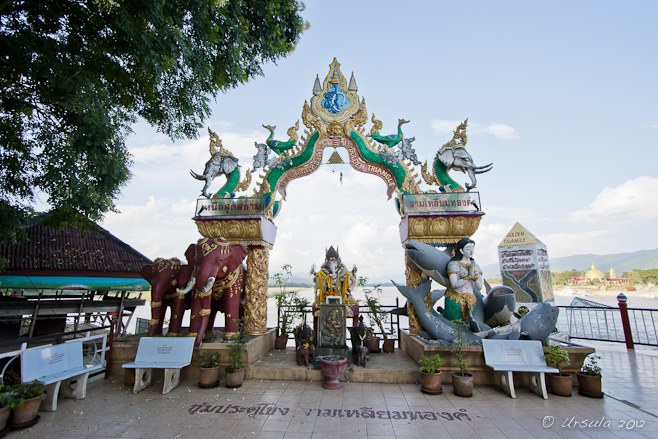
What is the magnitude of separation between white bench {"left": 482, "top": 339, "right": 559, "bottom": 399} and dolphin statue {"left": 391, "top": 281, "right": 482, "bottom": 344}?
547 mm

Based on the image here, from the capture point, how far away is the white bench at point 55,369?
4.01 metres

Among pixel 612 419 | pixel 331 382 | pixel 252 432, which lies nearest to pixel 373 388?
pixel 331 382

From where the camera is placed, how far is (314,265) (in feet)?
29.5

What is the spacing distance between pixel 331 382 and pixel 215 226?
4.49m

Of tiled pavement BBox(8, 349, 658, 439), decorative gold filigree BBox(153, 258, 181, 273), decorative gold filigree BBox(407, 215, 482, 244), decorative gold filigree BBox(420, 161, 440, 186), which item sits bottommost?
tiled pavement BBox(8, 349, 658, 439)

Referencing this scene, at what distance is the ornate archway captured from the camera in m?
7.33

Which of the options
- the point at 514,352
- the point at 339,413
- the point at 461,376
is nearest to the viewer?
the point at 339,413

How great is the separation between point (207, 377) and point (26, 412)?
2.17 metres

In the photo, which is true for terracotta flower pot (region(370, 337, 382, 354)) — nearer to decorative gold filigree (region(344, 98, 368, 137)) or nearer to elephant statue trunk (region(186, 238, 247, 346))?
elephant statue trunk (region(186, 238, 247, 346))

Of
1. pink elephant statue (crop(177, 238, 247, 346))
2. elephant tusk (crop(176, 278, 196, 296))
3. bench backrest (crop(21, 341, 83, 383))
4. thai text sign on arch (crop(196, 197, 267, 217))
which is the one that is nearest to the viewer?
bench backrest (crop(21, 341, 83, 383))

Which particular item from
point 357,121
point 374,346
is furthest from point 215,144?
point 374,346

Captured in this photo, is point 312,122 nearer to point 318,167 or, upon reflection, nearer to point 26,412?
point 318,167

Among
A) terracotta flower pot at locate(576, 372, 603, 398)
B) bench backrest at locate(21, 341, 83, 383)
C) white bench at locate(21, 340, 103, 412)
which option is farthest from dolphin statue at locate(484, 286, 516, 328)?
bench backrest at locate(21, 341, 83, 383)

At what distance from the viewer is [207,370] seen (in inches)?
206
